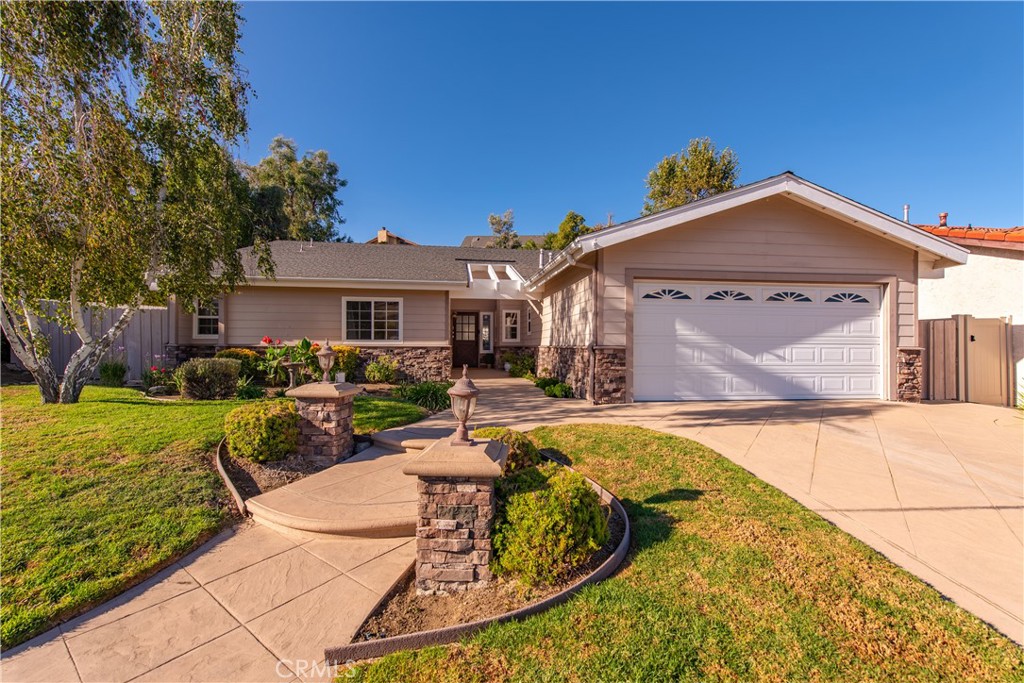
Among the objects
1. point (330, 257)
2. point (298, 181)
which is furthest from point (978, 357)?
point (298, 181)

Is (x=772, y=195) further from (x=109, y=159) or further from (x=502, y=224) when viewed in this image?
(x=502, y=224)

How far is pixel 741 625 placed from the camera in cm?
223

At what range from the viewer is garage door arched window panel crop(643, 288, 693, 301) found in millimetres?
8398

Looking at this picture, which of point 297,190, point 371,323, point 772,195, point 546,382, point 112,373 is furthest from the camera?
point 297,190

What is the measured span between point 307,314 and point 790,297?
37.9 feet

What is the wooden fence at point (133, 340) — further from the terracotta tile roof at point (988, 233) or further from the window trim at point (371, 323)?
the terracotta tile roof at point (988, 233)

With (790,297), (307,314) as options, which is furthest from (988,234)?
(307,314)

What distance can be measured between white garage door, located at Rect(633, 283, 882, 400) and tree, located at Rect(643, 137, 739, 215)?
12.9 m

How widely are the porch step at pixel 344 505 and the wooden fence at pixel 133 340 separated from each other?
903cm

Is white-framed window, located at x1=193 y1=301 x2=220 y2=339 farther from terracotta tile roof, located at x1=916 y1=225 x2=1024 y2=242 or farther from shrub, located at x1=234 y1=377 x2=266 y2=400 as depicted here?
terracotta tile roof, located at x1=916 y1=225 x2=1024 y2=242

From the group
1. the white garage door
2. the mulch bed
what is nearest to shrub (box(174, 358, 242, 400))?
the mulch bed

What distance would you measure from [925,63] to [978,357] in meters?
6.49

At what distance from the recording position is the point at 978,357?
8.43 m

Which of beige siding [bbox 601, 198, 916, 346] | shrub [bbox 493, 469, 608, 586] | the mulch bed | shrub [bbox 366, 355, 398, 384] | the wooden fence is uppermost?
beige siding [bbox 601, 198, 916, 346]
